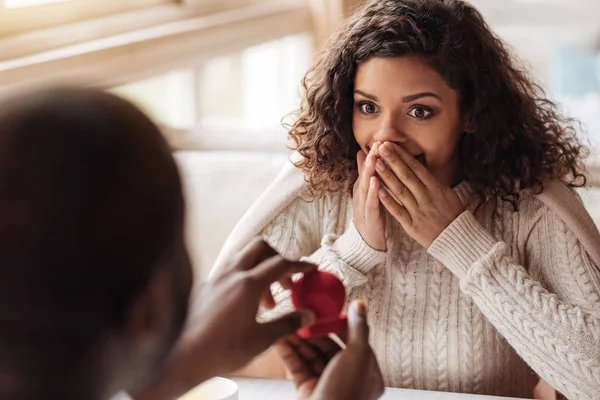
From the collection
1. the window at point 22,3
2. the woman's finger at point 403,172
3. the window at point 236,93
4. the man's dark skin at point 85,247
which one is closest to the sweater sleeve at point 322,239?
the woman's finger at point 403,172

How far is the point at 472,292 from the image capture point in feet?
4.44

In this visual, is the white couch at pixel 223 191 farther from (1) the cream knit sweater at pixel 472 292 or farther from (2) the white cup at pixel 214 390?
(2) the white cup at pixel 214 390

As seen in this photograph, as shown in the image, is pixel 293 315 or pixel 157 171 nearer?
pixel 157 171

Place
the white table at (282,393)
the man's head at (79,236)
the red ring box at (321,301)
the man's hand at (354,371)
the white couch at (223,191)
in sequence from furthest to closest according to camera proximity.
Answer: the white couch at (223,191) < the white table at (282,393) < the red ring box at (321,301) < the man's hand at (354,371) < the man's head at (79,236)

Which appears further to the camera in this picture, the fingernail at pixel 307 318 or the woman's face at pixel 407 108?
the woman's face at pixel 407 108

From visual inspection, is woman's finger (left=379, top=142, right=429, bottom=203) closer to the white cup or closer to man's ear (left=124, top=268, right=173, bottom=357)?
the white cup

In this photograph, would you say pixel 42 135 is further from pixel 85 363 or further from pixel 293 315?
pixel 293 315

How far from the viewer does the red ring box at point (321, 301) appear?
2.62ft

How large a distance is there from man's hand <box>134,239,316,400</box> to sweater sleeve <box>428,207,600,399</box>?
A: 0.69 meters

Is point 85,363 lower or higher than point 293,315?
higher

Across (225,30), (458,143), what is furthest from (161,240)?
(225,30)

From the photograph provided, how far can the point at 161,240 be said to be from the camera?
18.5 inches

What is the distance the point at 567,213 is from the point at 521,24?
8.45 feet

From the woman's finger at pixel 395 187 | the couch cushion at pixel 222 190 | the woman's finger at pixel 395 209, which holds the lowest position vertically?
the couch cushion at pixel 222 190
